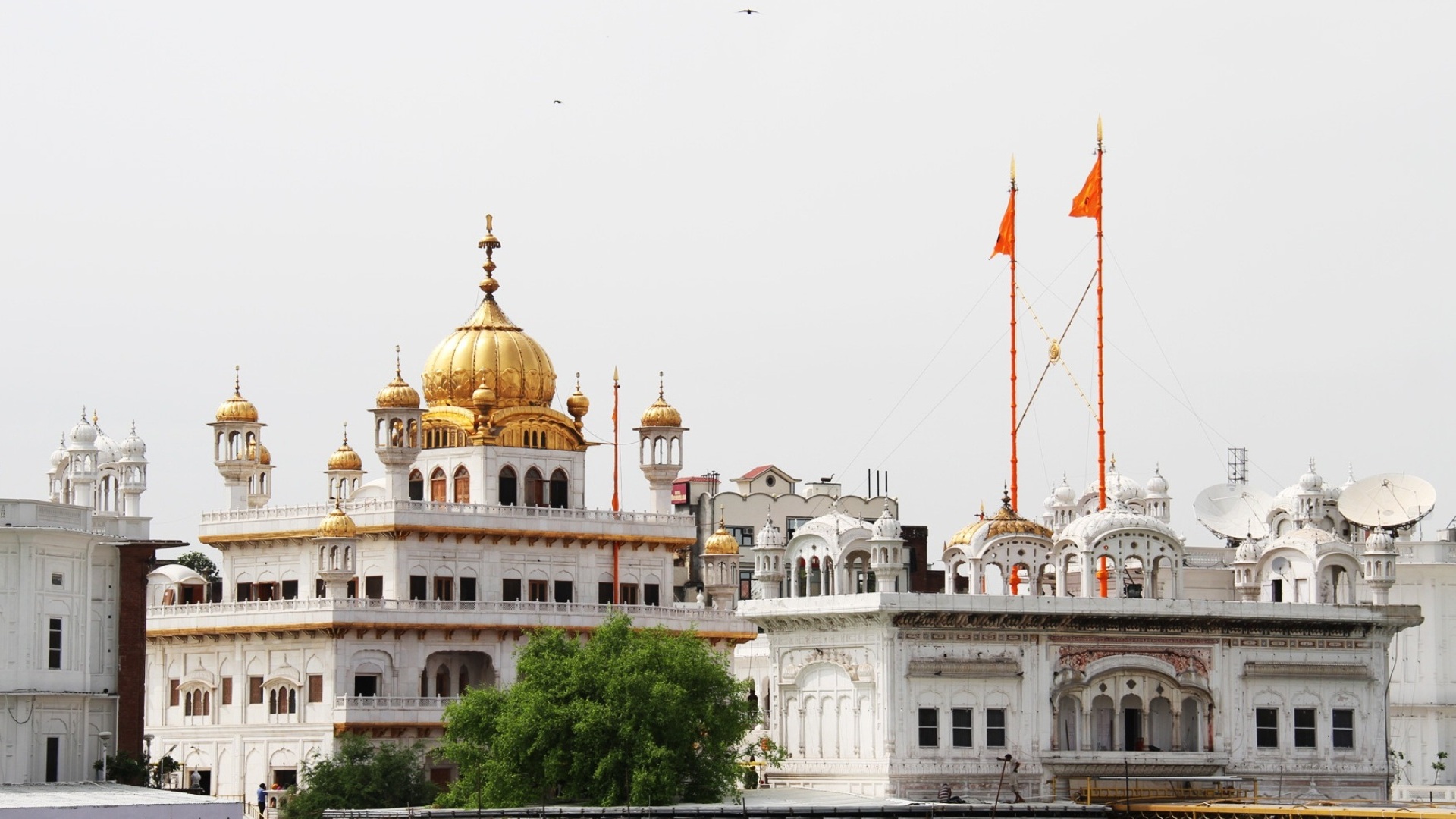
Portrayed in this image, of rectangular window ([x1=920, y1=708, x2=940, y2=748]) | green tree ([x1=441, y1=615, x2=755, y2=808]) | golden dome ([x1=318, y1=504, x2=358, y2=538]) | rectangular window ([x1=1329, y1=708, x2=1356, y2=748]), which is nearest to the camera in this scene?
green tree ([x1=441, y1=615, x2=755, y2=808])

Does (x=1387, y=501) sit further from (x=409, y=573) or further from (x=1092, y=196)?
(x=409, y=573)

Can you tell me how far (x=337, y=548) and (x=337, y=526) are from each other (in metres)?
0.66

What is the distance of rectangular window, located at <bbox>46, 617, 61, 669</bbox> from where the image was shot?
82000 mm

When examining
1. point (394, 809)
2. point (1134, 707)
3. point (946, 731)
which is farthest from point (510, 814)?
point (1134, 707)

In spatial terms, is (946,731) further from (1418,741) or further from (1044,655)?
(1418,741)

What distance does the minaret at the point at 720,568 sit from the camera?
101 m

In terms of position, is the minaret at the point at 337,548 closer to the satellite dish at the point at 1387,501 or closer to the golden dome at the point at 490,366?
the golden dome at the point at 490,366

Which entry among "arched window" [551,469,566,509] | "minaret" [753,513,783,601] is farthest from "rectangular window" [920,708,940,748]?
"arched window" [551,469,566,509]

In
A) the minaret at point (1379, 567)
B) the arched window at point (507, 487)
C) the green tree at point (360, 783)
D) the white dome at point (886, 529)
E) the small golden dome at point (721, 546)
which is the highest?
the arched window at point (507, 487)

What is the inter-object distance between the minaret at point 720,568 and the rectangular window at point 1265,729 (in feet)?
78.7

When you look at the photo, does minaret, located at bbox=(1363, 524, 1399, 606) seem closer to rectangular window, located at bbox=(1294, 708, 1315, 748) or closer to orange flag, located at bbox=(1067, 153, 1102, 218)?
rectangular window, located at bbox=(1294, 708, 1315, 748)

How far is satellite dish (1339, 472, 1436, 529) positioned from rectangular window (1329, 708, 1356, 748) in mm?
18211

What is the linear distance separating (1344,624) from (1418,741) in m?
20.6

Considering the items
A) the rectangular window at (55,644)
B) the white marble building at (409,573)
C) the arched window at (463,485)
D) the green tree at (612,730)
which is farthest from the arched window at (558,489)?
the rectangular window at (55,644)
